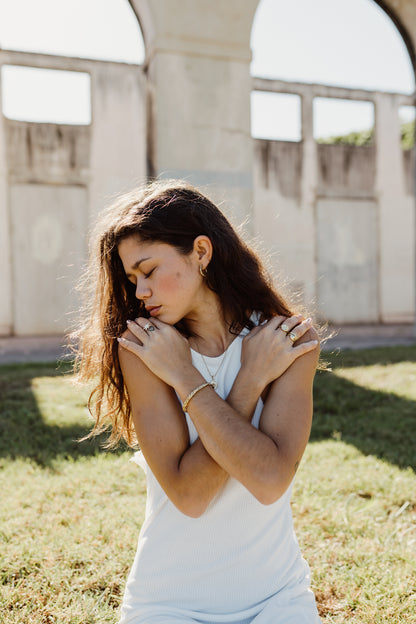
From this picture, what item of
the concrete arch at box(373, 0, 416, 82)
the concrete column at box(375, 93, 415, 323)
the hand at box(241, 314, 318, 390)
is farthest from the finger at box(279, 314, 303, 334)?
the concrete column at box(375, 93, 415, 323)

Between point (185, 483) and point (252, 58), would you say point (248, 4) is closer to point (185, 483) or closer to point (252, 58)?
point (252, 58)

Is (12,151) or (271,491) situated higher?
(12,151)

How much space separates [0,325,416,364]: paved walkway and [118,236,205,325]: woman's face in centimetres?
648

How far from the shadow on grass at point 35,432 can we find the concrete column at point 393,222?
11.0 meters

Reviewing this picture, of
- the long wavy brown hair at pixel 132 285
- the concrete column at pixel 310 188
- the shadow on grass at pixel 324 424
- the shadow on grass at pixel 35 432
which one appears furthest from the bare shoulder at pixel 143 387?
the concrete column at pixel 310 188

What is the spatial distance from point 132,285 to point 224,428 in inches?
24.8

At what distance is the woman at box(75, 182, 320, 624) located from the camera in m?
1.41

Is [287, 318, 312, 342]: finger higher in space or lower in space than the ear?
lower

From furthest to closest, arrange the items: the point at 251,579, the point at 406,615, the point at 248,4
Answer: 1. the point at 248,4
2. the point at 406,615
3. the point at 251,579

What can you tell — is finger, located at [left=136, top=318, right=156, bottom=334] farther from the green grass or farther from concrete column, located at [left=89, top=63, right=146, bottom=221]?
concrete column, located at [left=89, top=63, right=146, bottom=221]

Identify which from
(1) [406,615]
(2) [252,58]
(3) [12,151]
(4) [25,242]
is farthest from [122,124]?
(1) [406,615]

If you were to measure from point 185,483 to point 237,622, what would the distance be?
0.39 meters

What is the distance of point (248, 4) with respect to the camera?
19.2 ft

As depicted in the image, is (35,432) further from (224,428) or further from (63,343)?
(63,343)
